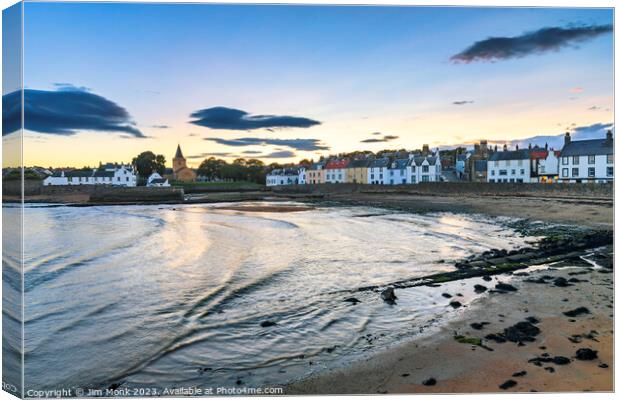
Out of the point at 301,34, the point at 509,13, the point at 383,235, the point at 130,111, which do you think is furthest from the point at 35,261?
the point at 509,13

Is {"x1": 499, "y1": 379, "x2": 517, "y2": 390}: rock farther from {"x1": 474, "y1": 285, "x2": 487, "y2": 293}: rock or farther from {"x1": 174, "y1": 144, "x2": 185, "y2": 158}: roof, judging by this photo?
{"x1": 174, "y1": 144, "x2": 185, "y2": 158}: roof

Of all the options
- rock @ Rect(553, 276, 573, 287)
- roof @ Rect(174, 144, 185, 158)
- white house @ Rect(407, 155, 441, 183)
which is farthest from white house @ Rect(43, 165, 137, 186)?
white house @ Rect(407, 155, 441, 183)

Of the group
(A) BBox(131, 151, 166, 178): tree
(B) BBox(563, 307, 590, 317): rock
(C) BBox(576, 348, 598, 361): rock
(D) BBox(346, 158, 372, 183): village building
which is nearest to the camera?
(C) BBox(576, 348, 598, 361): rock

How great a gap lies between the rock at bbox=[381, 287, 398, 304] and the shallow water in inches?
4.1

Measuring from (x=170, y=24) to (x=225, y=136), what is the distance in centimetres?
139

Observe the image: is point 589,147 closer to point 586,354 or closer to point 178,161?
point 586,354

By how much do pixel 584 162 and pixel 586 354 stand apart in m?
7.48

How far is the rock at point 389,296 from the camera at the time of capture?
5.37 metres

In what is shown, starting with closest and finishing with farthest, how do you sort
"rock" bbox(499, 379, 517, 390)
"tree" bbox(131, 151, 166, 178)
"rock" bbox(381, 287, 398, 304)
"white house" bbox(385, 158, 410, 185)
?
1. "rock" bbox(499, 379, 517, 390)
2. "tree" bbox(131, 151, 166, 178)
3. "rock" bbox(381, 287, 398, 304)
4. "white house" bbox(385, 158, 410, 185)

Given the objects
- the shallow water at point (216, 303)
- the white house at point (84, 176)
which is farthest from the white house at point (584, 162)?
the white house at point (84, 176)

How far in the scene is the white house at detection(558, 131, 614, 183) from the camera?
5.80 metres

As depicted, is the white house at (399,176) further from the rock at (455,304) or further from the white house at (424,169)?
the rock at (455,304)

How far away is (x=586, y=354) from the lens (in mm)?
3561

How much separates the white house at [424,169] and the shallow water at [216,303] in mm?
14926
